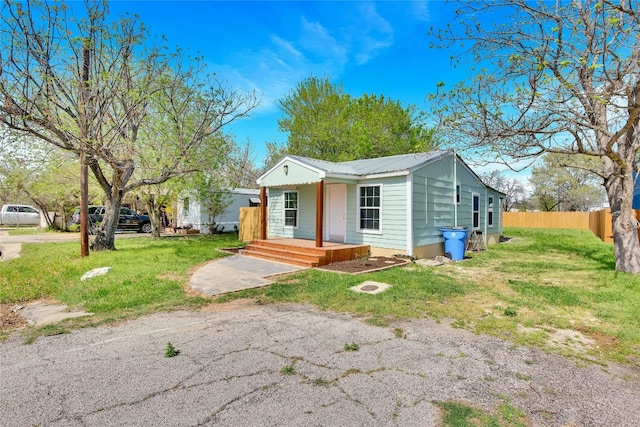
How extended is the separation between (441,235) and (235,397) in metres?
9.93

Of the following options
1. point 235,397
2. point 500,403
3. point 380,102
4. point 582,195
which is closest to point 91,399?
point 235,397

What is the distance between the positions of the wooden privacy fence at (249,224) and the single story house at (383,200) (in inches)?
78.2

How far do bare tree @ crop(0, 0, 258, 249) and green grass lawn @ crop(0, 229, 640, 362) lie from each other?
3.40m

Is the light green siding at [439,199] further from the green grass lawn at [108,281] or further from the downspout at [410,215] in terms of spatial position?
the green grass lawn at [108,281]

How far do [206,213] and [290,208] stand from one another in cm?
888

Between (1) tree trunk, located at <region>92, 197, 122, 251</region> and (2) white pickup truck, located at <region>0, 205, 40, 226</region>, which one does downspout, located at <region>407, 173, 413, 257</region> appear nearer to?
(1) tree trunk, located at <region>92, 197, 122, 251</region>

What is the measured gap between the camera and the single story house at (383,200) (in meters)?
9.98

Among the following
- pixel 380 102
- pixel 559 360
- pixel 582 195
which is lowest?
pixel 559 360

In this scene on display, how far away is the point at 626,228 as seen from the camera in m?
7.83

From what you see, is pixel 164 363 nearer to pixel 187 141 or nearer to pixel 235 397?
pixel 235 397

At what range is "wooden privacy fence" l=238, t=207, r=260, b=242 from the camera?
1526 centimetres

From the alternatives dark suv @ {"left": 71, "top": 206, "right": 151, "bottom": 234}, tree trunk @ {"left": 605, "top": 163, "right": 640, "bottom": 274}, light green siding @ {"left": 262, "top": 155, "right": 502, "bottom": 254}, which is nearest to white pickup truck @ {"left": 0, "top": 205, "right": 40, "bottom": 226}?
dark suv @ {"left": 71, "top": 206, "right": 151, "bottom": 234}

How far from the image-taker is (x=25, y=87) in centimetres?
837

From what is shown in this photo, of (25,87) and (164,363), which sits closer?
(164,363)
